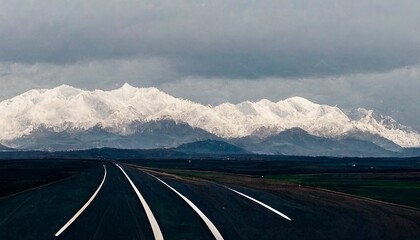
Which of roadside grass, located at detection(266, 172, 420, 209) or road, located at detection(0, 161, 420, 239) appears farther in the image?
roadside grass, located at detection(266, 172, 420, 209)

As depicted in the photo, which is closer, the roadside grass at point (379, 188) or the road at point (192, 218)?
the road at point (192, 218)

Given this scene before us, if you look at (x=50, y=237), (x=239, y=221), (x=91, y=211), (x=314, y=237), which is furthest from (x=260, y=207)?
(x=50, y=237)

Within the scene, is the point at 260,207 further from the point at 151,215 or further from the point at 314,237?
the point at 314,237

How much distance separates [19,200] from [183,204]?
32.7ft

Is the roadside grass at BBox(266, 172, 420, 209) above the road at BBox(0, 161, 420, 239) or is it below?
above

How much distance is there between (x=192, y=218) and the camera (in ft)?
75.3

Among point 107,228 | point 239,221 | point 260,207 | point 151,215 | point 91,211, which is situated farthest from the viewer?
point 260,207

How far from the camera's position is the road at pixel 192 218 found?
1872 cm

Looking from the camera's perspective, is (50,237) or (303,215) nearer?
(50,237)

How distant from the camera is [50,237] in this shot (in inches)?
710

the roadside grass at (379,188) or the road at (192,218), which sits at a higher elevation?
the roadside grass at (379,188)

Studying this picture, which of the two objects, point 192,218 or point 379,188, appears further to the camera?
point 379,188

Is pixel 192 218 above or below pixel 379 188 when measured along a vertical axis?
below

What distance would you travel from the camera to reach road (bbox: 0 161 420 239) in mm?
18719
